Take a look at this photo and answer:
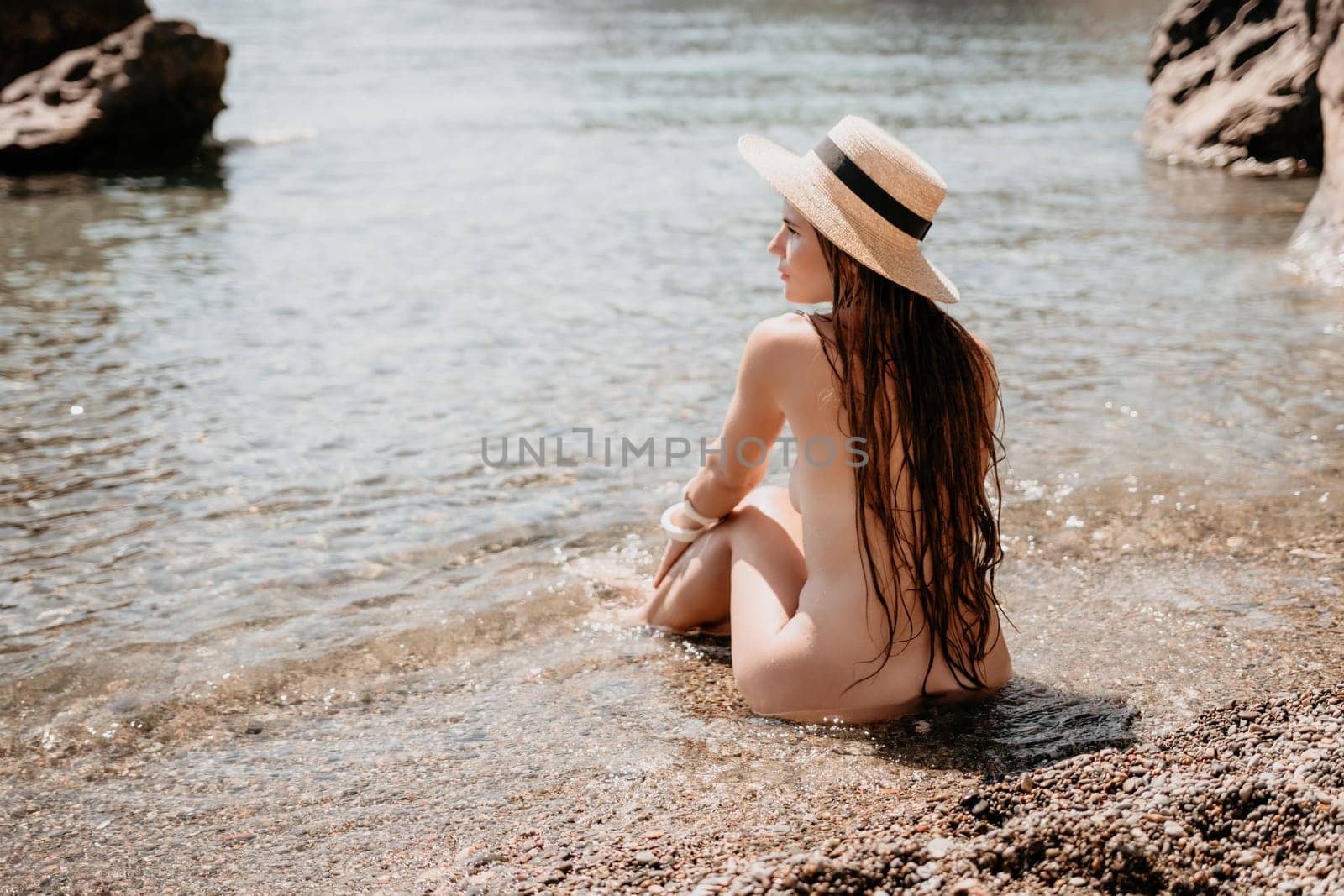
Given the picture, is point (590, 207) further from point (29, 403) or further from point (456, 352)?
point (29, 403)

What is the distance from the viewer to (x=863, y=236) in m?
3.33

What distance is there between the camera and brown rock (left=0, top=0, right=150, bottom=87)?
14961 millimetres

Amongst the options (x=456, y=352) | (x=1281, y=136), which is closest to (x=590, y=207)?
(x=456, y=352)

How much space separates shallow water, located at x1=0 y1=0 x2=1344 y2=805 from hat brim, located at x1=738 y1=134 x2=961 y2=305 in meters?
1.27

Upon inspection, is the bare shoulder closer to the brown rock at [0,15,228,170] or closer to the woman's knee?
the woman's knee

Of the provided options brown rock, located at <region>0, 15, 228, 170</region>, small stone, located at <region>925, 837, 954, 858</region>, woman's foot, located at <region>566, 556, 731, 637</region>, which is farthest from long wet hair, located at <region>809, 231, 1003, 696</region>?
brown rock, located at <region>0, 15, 228, 170</region>

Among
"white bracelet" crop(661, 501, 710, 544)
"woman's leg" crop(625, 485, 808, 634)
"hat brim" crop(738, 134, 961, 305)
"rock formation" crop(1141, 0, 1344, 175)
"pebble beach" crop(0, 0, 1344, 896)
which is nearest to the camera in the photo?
"pebble beach" crop(0, 0, 1344, 896)

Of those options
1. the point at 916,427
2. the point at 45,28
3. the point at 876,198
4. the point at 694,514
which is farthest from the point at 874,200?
the point at 45,28

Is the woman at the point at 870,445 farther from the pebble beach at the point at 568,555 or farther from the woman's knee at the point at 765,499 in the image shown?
the woman's knee at the point at 765,499

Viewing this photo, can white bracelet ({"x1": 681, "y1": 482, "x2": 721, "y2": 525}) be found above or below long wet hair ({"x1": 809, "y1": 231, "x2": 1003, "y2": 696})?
below

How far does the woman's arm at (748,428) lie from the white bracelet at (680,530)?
12 centimetres

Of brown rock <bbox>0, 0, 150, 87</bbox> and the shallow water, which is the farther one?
brown rock <bbox>0, 0, 150, 87</bbox>

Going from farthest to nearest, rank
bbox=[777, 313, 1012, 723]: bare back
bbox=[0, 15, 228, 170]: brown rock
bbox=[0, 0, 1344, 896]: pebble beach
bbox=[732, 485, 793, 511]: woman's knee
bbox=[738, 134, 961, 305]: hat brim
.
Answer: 1. bbox=[0, 15, 228, 170]: brown rock
2. bbox=[732, 485, 793, 511]: woman's knee
3. bbox=[777, 313, 1012, 723]: bare back
4. bbox=[738, 134, 961, 305]: hat brim
5. bbox=[0, 0, 1344, 896]: pebble beach

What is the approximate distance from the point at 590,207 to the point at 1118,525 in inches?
312
